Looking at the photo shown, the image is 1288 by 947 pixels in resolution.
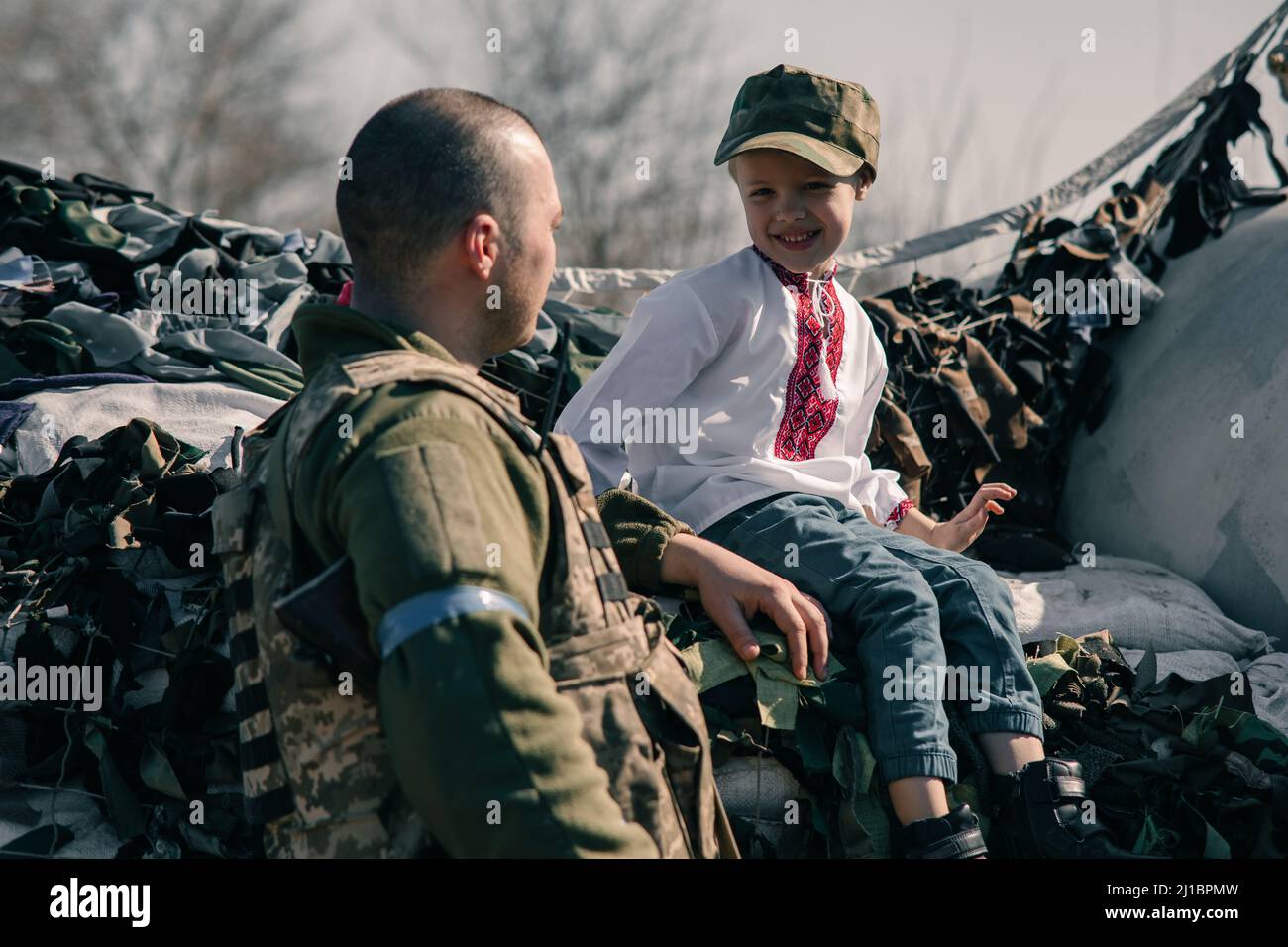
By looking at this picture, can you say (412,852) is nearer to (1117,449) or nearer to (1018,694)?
(1018,694)

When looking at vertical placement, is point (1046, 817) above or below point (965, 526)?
below

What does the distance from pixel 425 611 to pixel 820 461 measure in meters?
1.69

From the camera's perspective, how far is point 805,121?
9.77 feet

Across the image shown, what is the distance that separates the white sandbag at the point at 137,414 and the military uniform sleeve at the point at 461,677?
5.94ft

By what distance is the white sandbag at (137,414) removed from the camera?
10.8ft

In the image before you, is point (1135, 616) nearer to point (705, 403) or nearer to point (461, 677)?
point (705, 403)

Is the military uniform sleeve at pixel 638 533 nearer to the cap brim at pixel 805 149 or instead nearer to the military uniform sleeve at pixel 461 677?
the cap brim at pixel 805 149

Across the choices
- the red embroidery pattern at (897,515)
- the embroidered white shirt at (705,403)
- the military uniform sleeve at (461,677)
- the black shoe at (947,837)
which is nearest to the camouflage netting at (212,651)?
the black shoe at (947,837)

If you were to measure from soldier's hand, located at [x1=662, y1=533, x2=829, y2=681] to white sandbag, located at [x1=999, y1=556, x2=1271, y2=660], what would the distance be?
1.04m

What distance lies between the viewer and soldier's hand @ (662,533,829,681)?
2514mm

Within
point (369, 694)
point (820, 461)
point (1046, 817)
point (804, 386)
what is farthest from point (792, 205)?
point (369, 694)

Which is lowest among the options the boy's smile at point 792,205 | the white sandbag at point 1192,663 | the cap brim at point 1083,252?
the white sandbag at point 1192,663

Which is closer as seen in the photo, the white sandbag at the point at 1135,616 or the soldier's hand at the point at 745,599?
the soldier's hand at the point at 745,599

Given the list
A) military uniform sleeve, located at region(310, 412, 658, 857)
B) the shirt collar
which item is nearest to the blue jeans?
the shirt collar
